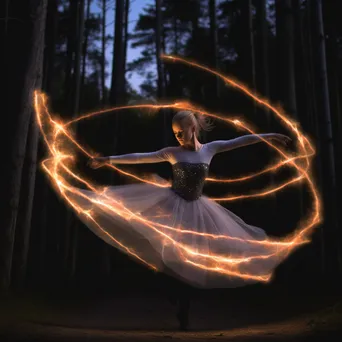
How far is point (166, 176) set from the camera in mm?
11273

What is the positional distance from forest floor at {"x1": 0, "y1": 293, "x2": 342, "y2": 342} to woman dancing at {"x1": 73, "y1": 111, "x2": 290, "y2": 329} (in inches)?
23.8

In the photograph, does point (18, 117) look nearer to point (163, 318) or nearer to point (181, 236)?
point (181, 236)

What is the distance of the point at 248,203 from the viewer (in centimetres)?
1002

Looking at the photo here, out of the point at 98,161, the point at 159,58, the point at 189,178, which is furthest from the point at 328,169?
the point at 159,58

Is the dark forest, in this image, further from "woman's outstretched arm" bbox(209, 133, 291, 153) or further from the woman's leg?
"woman's outstretched arm" bbox(209, 133, 291, 153)

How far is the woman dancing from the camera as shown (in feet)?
13.3

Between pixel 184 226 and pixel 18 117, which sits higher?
pixel 18 117

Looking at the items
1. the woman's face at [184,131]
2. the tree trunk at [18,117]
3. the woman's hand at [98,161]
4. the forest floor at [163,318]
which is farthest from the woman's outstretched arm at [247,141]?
the tree trunk at [18,117]

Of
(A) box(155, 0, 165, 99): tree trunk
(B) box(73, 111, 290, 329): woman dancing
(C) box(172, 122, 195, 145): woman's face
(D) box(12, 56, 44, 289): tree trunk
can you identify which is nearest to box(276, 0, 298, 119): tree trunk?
(A) box(155, 0, 165, 99): tree trunk

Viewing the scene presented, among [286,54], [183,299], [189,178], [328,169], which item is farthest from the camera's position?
[286,54]

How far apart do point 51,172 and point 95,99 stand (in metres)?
17.2

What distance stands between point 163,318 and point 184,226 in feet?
6.99

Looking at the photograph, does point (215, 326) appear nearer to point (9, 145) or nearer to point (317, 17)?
point (9, 145)

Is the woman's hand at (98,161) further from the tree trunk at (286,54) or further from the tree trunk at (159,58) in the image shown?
the tree trunk at (159,58)
